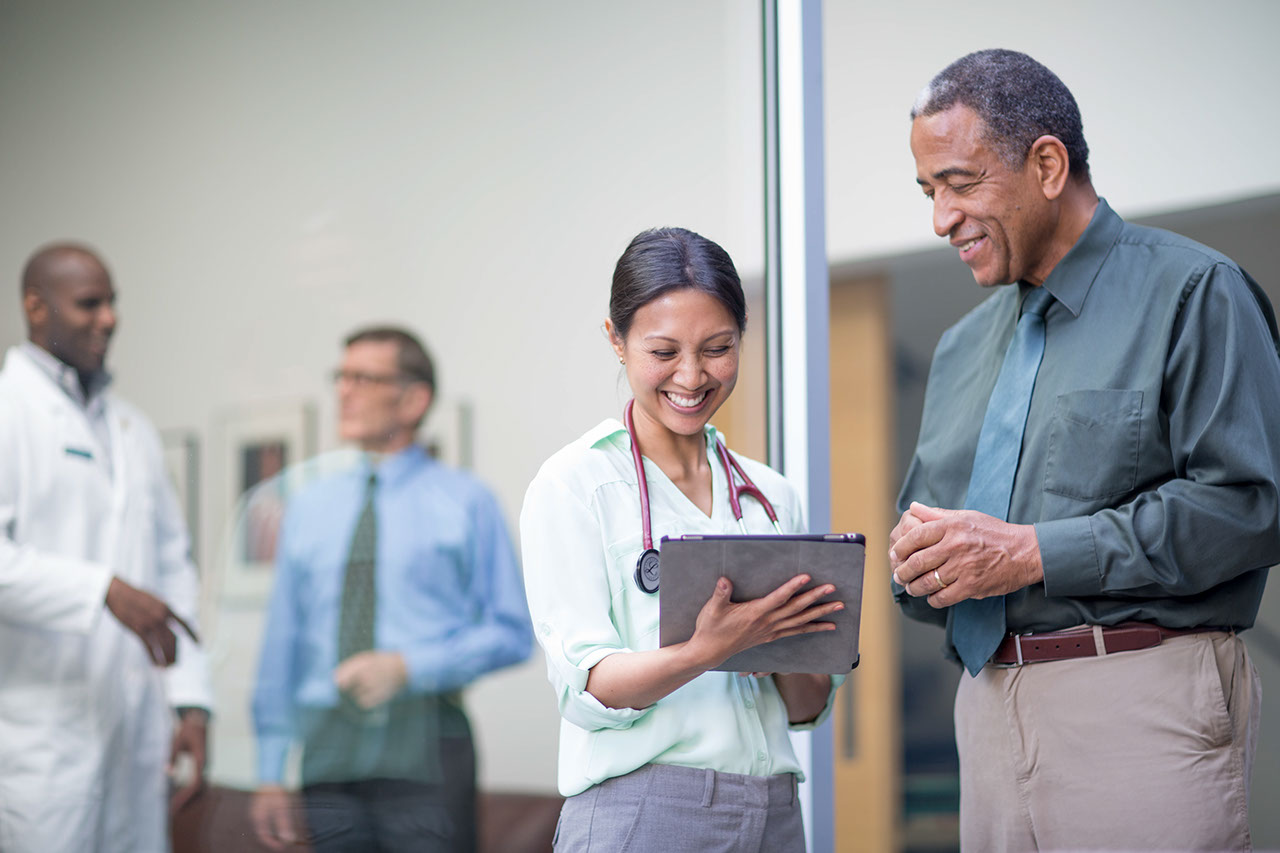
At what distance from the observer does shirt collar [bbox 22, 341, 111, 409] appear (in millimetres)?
3121

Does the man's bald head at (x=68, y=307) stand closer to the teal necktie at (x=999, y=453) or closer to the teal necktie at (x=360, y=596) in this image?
the teal necktie at (x=360, y=596)

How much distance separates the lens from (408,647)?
366 centimetres

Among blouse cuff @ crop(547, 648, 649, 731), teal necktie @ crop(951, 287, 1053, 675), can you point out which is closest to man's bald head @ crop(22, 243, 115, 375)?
blouse cuff @ crop(547, 648, 649, 731)

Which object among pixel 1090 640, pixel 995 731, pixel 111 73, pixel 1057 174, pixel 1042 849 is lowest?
pixel 1042 849

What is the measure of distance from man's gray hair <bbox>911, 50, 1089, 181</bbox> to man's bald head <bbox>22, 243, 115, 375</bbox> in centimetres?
265

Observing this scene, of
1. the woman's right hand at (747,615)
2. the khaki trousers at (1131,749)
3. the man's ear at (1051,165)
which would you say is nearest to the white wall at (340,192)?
the man's ear at (1051,165)

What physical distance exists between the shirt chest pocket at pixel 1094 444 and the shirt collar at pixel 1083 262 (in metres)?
0.19

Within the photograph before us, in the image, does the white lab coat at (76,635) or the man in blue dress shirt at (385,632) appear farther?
the man in blue dress shirt at (385,632)

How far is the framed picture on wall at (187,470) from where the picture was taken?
13.6 feet

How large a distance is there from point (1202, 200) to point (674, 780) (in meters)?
2.28

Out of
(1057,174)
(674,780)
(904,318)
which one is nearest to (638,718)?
(674,780)

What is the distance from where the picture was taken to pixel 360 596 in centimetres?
373

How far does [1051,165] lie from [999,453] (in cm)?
51

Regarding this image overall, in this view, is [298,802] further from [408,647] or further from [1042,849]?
[1042,849]
